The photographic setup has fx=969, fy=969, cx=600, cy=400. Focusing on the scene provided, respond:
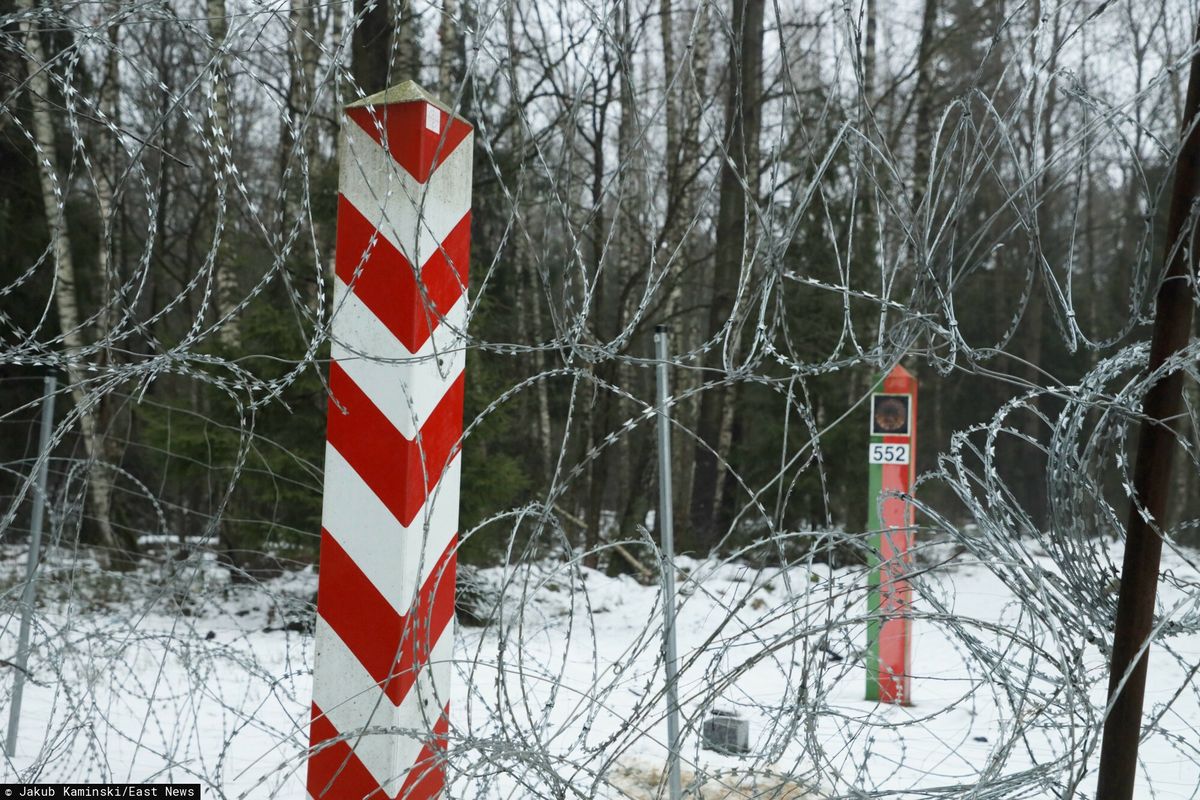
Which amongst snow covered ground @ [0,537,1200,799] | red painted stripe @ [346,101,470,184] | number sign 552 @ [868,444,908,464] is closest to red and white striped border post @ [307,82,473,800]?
red painted stripe @ [346,101,470,184]

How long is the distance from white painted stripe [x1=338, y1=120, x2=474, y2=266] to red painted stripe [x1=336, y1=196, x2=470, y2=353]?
0.06 ft

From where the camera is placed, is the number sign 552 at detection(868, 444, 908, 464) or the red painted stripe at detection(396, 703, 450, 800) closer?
the red painted stripe at detection(396, 703, 450, 800)

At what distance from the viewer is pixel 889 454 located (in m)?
4.51

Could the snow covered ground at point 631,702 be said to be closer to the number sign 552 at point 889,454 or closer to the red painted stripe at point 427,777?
the red painted stripe at point 427,777

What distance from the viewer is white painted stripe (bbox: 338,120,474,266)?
1947 mm

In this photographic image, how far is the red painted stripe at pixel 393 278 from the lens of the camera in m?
1.93

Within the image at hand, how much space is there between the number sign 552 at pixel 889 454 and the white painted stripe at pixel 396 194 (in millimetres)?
3009

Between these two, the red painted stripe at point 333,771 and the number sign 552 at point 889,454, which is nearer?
the red painted stripe at point 333,771

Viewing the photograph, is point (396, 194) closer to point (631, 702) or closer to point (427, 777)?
point (427, 777)

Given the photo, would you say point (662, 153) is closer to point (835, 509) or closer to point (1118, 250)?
point (835, 509)

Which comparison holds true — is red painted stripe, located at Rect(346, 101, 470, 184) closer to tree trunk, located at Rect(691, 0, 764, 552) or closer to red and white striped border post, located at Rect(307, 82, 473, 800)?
red and white striped border post, located at Rect(307, 82, 473, 800)

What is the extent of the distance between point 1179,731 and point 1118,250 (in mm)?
16851

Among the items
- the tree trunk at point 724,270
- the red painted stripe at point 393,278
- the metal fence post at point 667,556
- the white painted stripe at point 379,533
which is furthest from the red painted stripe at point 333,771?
the tree trunk at point 724,270

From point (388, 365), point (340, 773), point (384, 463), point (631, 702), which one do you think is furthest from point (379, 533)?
point (631, 702)
